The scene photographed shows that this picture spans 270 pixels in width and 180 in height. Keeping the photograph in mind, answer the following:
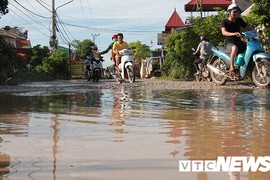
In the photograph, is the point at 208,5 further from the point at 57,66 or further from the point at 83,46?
the point at 83,46

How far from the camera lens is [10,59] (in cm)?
1360

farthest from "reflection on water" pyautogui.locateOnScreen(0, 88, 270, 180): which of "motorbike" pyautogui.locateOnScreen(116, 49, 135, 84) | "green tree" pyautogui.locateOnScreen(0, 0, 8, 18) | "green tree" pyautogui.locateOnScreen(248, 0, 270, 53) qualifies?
"green tree" pyautogui.locateOnScreen(0, 0, 8, 18)

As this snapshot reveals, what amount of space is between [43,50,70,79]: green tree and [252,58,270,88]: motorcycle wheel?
71.3ft

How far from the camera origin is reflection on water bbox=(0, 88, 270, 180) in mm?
2309

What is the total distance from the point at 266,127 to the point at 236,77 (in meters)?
5.93

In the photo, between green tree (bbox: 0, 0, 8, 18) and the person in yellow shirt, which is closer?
the person in yellow shirt

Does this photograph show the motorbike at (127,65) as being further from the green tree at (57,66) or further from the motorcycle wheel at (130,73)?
the green tree at (57,66)

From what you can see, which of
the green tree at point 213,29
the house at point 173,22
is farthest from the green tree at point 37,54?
the green tree at point 213,29

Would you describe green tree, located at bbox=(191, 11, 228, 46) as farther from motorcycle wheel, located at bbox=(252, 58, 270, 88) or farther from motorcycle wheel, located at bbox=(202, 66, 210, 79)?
motorcycle wheel, located at bbox=(252, 58, 270, 88)

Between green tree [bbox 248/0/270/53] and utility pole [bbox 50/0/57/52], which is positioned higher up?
utility pole [bbox 50/0/57/52]

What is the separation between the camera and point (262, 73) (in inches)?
352

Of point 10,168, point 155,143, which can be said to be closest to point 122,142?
point 155,143

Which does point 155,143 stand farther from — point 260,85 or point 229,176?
point 260,85

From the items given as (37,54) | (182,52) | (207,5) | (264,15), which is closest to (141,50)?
(207,5)
